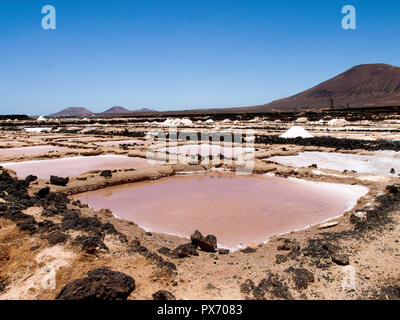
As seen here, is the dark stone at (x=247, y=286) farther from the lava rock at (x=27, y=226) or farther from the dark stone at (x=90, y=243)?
the lava rock at (x=27, y=226)

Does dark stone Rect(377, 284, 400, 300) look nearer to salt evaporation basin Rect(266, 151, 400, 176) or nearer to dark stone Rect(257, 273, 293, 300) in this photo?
dark stone Rect(257, 273, 293, 300)

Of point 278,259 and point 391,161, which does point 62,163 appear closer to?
point 278,259

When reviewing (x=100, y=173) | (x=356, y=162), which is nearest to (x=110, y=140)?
(x=100, y=173)

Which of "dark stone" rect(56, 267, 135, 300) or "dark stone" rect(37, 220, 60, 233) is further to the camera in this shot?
"dark stone" rect(37, 220, 60, 233)

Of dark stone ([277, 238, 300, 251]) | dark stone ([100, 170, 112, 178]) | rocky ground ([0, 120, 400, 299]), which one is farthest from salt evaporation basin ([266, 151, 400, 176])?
dark stone ([277, 238, 300, 251])

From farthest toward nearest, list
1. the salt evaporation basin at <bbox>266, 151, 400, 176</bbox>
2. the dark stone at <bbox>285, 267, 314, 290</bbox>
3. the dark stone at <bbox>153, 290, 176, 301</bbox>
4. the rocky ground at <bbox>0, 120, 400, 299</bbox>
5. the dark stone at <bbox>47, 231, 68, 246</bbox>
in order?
1. the salt evaporation basin at <bbox>266, 151, 400, 176</bbox>
2. the dark stone at <bbox>47, 231, 68, 246</bbox>
3. the dark stone at <bbox>285, 267, 314, 290</bbox>
4. the rocky ground at <bbox>0, 120, 400, 299</bbox>
5. the dark stone at <bbox>153, 290, 176, 301</bbox>

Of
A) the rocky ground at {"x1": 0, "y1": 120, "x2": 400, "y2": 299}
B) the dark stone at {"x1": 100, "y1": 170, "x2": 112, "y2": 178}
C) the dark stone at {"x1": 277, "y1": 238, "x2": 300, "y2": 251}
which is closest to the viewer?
the rocky ground at {"x1": 0, "y1": 120, "x2": 400, "y2": 299}

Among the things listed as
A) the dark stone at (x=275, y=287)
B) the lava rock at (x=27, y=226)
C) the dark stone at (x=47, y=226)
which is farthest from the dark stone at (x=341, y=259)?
the lava rock at (x=27, y=226)
